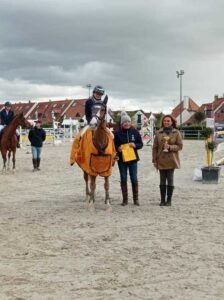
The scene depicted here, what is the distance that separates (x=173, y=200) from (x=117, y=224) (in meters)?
2.72

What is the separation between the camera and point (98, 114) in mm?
8797

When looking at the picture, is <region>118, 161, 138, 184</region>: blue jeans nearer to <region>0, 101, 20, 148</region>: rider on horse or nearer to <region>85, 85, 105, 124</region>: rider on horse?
<region>85, 85, 105, 124</region>: rider on horse

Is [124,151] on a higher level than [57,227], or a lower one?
higher

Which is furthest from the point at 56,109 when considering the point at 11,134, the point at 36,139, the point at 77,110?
the point at 11,134

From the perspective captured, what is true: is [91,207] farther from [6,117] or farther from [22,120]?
[6,117]

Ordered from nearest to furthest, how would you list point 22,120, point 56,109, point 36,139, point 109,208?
point 109,208 < point 22,120 < point 36,139 < point 56,109

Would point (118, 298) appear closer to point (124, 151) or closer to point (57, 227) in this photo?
point (57, 227)

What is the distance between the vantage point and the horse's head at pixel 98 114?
8.34 metres

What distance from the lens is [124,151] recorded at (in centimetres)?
927

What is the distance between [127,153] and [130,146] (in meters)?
0.16

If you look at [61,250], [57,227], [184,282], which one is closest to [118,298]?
[184,282]

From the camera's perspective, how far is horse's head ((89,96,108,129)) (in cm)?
834

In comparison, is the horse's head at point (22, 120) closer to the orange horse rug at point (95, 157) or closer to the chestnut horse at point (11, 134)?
the chestnut horse at point (11, 134)

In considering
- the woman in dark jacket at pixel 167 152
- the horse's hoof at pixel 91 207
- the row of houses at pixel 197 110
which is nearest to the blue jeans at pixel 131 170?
the woman in dark jacket at pixel 167 152
